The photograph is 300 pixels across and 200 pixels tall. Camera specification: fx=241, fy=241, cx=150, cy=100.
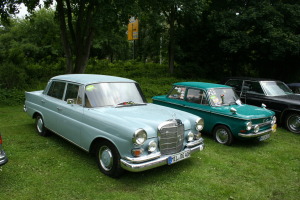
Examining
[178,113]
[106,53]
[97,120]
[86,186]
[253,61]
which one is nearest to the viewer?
[86,186]

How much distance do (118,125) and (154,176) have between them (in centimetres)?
126

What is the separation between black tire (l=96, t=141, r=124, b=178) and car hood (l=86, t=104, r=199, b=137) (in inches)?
18.0

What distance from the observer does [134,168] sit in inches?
152

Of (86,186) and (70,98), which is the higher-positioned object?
(70,98)

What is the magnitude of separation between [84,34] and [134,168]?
11862 mm

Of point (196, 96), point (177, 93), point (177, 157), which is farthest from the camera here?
point (177, 93)

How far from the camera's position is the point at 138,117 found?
4.49m

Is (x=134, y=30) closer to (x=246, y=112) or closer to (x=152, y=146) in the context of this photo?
(x=246, y=112)

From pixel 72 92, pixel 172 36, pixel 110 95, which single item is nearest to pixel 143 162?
pixel 110 95

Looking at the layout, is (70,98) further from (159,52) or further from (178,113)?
(159,52)

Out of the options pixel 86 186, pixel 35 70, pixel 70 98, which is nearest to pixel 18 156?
pixel 70 98

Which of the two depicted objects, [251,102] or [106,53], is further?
[106,53]

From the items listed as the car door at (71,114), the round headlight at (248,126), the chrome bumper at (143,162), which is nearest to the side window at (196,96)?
the round headlight at (248,126)

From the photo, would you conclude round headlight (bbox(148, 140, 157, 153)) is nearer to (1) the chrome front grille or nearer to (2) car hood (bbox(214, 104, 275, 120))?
(1) the chrome front grille
